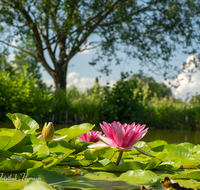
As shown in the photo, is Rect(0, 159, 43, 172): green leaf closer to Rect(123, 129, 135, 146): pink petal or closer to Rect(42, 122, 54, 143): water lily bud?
Rect(42, 122, 54, 143): water lily bud

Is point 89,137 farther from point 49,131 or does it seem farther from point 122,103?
point 122,103

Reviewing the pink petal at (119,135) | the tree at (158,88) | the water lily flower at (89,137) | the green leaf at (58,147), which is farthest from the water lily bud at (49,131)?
the tree at (158,88)

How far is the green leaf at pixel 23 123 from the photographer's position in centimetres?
100

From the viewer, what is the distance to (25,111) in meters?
4.37

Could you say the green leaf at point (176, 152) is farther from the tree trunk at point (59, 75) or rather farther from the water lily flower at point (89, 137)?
→ the tree trunk at point (59, 75)

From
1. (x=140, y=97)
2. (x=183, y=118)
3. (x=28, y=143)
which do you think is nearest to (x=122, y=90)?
(x=140, y=97)

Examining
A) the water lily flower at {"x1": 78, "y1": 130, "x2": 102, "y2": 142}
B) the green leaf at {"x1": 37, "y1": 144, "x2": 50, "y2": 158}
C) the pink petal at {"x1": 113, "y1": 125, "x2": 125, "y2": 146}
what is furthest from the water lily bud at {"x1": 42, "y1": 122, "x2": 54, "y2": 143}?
the water lily flower at {"x1": 78, "y1": 130, "x2": 102, "y2": 142}

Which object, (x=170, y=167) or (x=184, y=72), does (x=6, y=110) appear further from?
(x=184, y=72)

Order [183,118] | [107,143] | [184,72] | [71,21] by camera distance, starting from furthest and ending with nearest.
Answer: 1. [184,72]
2. [183,118]
3. [71,21]
4. [107,143]

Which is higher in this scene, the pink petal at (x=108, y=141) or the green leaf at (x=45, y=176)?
the pink petal at (x=108, y=141)

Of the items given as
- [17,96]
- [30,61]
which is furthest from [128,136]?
[30,61]

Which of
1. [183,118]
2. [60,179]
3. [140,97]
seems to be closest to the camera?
[60,179]

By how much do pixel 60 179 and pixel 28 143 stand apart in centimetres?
41

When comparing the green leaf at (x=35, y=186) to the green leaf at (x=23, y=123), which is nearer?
the green leaf at (x=35, y=186)
